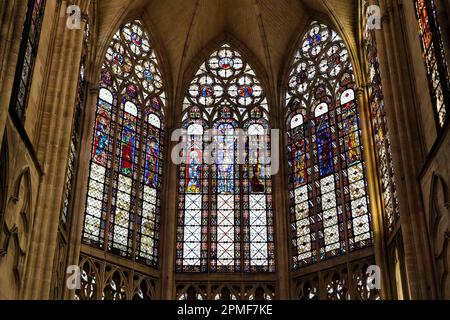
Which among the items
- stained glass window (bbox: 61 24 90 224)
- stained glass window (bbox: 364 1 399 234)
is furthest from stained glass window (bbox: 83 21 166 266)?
stained glass window (bbox: 364 1 399 234)

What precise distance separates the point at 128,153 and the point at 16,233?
29.3ft

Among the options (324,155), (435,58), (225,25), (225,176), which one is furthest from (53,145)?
(225,25)

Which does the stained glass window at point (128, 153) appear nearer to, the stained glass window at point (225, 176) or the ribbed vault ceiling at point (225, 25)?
the ribbed vault ceiling at point (225, 25)

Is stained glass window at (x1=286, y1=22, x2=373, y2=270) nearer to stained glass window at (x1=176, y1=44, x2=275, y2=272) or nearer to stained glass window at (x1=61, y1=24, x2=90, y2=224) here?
stained glass window at (x1=176, y1=44, x2=275, y2=272)

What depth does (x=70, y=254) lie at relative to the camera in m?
19.4

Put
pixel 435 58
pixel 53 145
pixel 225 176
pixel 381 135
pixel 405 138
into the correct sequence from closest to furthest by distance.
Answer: pixel 435 58
pixel 405 138
pixel 53 145
pixel 381 135
pixel 225 176


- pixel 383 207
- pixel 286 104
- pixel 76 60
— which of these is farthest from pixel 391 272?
pixel 76 60

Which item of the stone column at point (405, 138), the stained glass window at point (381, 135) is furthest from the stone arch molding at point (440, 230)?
the stained glass window at point (381, 135)

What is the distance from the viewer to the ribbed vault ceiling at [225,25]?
25.0 metres

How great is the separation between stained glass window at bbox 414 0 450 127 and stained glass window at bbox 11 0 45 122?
28.2 ft

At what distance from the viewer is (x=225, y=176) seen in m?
24.2

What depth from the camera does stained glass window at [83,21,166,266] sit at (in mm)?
21562

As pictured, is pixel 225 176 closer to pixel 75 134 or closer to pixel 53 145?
pixel 75 134
